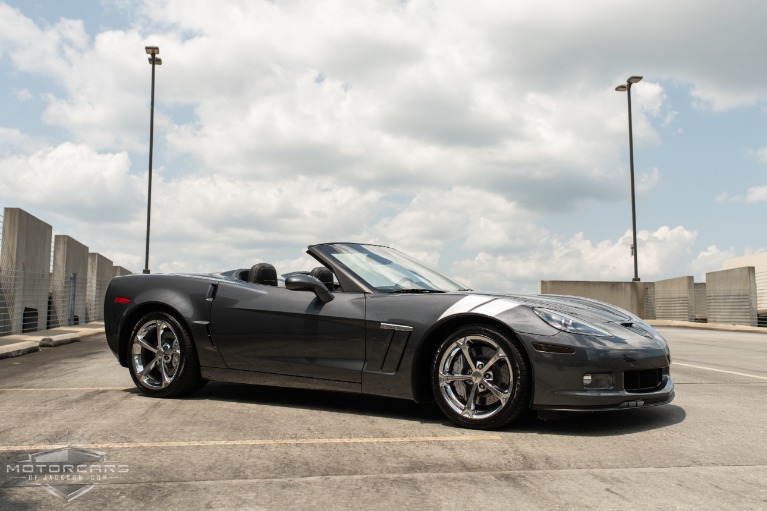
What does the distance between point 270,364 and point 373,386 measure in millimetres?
895

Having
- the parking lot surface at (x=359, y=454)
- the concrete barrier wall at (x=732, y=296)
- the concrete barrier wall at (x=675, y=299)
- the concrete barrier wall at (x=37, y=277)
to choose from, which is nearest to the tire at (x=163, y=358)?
the parking lot surface at (x=359, y=454)

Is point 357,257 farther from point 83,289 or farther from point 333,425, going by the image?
point 83,289

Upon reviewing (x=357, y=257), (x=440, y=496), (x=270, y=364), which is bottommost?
(x=440, y=496)

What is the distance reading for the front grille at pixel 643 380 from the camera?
4.33 metres

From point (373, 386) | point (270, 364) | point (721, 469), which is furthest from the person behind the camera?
point (270, 364)

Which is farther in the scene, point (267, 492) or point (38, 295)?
point (38, 295)

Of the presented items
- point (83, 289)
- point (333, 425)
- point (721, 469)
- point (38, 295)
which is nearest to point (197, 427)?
point (333, 425)

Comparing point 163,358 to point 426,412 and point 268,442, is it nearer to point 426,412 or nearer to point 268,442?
point 268,442

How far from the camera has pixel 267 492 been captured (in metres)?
2.98

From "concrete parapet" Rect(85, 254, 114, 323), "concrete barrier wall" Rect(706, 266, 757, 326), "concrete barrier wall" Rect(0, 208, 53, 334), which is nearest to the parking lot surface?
"concrete barrier wall" Rect(0, 208, 53, 334)

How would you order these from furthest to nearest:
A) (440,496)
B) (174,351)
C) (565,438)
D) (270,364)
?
(174,351) < (270,364) < (565,438) < (440,496)

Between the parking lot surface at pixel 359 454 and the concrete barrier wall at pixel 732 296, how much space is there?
2266 cm

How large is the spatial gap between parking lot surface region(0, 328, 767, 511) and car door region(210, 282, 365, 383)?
341 millimetres

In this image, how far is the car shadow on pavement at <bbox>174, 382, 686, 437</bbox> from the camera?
14.5ft
